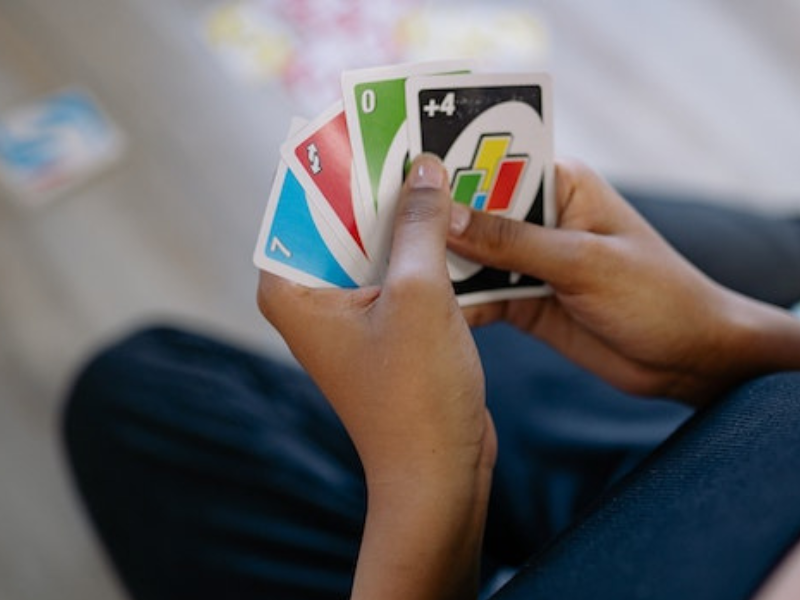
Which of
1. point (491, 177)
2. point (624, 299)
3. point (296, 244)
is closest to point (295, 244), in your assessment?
point (296, 244)

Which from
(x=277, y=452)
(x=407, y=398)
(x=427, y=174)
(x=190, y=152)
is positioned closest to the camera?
(x=407, y=398)

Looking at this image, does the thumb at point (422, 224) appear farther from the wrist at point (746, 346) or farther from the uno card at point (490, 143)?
the wrist at point (746, 346)

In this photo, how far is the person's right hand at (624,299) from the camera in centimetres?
76

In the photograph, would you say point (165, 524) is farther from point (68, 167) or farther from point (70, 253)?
point (68, 167)

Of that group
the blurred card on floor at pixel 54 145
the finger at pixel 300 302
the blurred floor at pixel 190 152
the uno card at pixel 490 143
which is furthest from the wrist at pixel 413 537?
the blurred card on floor at pixel 54 145

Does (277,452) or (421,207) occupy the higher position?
(421,207)

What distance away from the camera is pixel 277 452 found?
102 cm

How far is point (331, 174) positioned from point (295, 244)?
73 millimetres

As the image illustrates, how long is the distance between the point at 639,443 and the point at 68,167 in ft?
4.95

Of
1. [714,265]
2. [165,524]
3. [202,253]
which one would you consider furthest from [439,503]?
[202,253]

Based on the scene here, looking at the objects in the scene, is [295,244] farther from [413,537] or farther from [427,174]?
[413,537]

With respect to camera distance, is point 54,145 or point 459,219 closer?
point 459,219

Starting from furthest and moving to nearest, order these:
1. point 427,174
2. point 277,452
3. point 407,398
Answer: point 277,452
point 427,174
point 407,398

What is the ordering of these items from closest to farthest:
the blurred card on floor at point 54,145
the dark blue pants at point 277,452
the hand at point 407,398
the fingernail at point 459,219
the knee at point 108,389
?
the hand at point 407,398 → the fingernail at point 459,219 → the dark blue pants at point 277,452 → the knee at point 108,389 → the blurred card on floor at point 54,145
